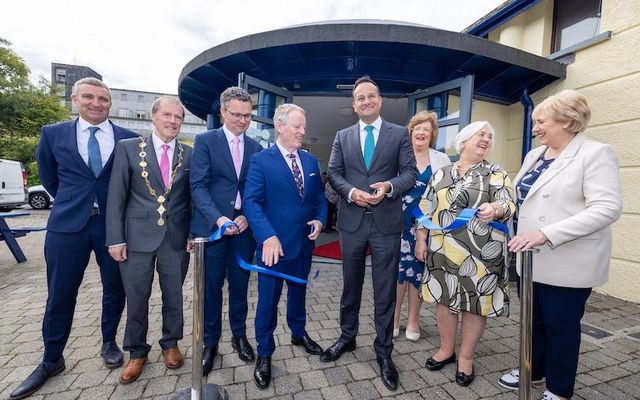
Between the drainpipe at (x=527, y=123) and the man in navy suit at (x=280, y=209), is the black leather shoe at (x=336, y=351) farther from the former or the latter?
the drainpipe at (x=527, y=123)

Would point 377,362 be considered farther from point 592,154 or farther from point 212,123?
point 212,123

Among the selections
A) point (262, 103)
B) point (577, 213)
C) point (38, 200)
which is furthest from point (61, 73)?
point (577, 213)

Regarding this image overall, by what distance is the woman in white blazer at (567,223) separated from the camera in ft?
6.18

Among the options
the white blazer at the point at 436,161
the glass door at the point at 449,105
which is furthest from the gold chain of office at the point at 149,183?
the glass door at the point at 449,105

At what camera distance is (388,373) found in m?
2.45

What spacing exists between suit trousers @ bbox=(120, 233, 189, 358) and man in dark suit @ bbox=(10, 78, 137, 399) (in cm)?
32

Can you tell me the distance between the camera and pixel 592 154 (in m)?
1.96

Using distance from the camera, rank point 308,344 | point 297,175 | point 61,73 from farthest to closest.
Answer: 1. point 61,73
2. point 308,344
3. point 297,175

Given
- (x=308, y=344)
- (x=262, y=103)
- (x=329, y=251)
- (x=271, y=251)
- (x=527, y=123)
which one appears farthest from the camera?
(x=329, y=251)

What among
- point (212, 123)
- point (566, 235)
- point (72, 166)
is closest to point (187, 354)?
point (72, 166)

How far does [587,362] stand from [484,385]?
1.18m

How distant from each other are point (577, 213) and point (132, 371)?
3283 millimetres

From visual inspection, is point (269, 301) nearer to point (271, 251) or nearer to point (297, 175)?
point (271, 251)

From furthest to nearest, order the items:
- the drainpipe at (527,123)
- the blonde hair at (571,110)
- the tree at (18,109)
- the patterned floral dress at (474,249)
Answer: the tree at (18,109), the drainpipe at (527,123), the patterned floral dress at (474,249), the blonde hair at (571,110)
